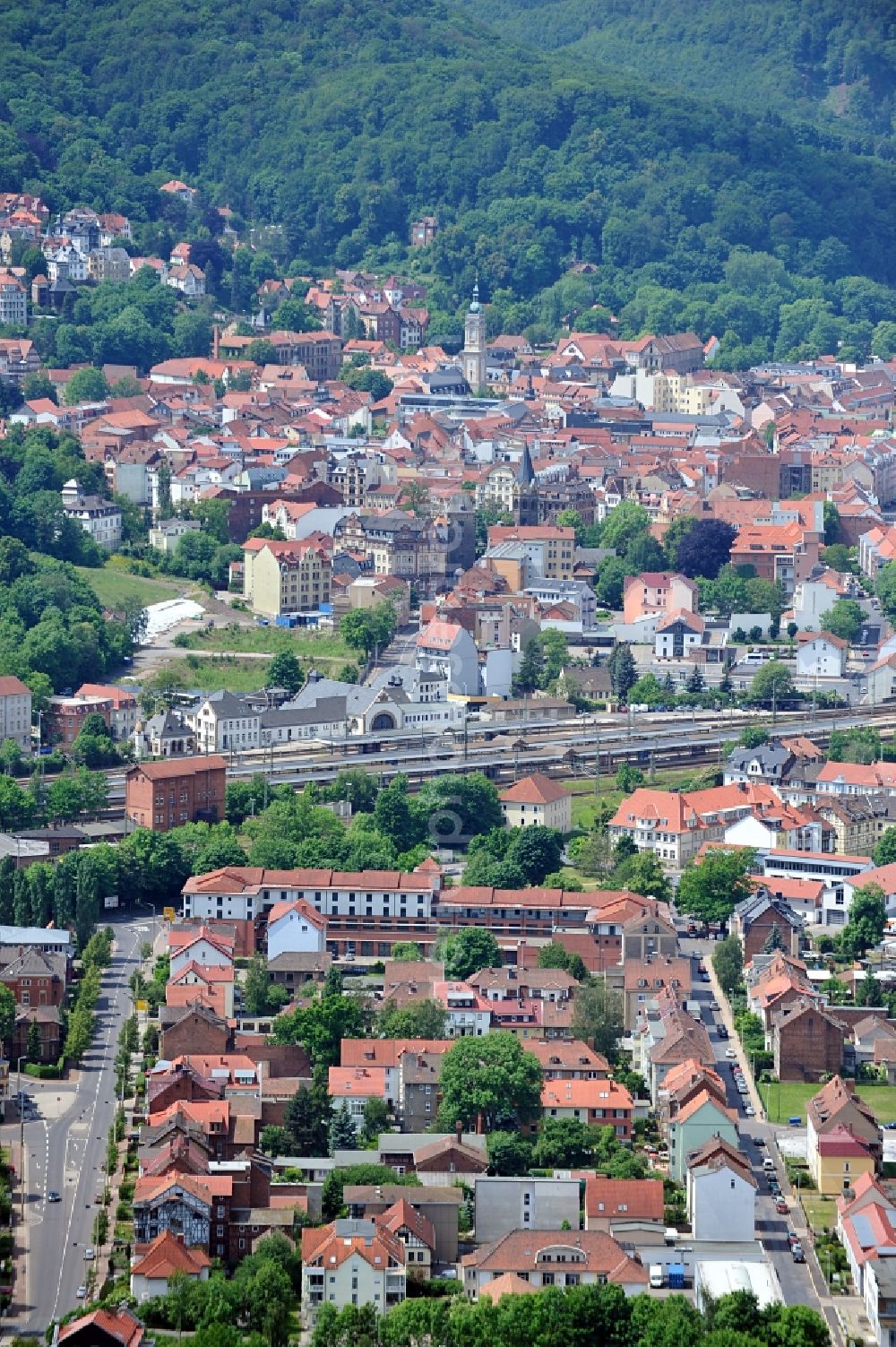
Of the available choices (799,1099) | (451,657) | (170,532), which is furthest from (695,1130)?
(170,532)

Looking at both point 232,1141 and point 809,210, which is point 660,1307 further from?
point 809,210

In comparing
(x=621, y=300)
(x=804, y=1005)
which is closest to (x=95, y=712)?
(x=804, y=1005)

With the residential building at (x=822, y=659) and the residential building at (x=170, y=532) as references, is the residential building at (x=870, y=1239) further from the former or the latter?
the residential building at (x=170, y=532)

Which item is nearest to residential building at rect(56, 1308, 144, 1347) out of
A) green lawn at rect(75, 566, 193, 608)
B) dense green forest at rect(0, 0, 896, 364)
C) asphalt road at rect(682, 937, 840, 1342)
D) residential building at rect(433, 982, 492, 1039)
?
asphalt road at rect(682, 937, 840, 1342)

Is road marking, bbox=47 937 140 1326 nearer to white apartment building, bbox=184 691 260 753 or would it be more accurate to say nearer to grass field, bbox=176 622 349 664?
white apartment building, bbox=184 691 260 753

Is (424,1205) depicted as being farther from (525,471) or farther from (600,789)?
(525,471)

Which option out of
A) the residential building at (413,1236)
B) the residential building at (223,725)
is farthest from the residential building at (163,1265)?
the residential building at (223,725)
